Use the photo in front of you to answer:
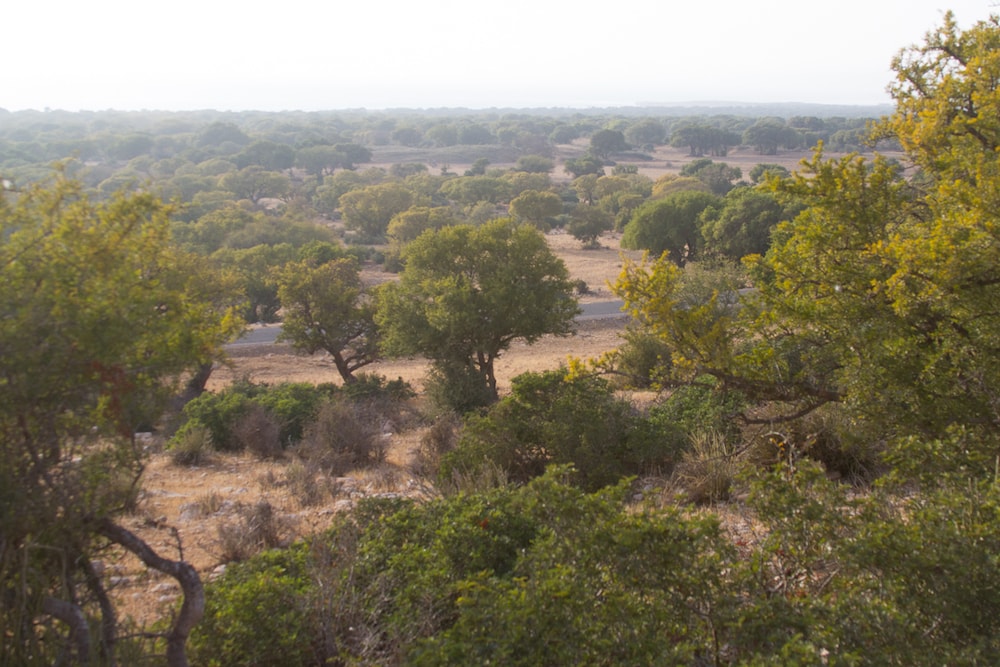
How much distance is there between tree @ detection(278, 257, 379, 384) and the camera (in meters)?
18.2

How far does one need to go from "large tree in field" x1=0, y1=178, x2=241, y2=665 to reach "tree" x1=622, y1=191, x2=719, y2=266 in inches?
1285

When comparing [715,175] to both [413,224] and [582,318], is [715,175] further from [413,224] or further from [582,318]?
[582,318]

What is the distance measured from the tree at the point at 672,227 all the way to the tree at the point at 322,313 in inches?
788

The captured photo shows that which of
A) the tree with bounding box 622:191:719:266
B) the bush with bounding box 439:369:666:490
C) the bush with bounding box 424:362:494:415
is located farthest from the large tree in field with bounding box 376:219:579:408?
the tree with bounding box 622:191:719:266

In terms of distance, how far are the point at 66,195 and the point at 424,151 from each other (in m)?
120

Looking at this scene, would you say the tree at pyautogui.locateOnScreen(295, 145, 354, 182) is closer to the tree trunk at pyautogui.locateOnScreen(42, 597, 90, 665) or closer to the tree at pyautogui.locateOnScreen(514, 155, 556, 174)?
the tree at pyautogui.locateOnScreen(514, 155, 556, 174)

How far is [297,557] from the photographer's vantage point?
A: 4957 mm

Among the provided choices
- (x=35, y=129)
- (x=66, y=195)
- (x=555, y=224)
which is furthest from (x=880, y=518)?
(x=35, y=129)

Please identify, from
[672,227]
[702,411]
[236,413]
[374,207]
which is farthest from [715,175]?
[702,411]

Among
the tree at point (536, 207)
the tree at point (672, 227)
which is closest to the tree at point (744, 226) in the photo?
the tree at point (672, 227)

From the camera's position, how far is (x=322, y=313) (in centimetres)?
1822

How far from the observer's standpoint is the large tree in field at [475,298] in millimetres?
15156

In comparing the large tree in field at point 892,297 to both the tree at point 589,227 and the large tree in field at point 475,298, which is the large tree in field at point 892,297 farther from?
the tree at point 589,227

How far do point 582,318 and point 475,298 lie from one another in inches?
503
